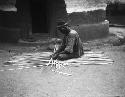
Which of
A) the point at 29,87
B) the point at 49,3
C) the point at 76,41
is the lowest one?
the point at 29,87

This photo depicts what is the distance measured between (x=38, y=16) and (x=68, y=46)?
477 cm

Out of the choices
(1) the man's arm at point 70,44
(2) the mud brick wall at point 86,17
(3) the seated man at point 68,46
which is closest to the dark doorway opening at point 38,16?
(2) the mud brick wall at point 86,17

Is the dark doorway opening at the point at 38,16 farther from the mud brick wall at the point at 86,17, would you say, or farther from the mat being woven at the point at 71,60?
the mat being woven at the point at 71,60

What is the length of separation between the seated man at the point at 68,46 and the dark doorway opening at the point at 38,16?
405 cm

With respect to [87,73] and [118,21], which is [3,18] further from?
[118,21]

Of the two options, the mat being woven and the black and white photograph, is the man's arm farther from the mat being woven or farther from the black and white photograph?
the mat being woven

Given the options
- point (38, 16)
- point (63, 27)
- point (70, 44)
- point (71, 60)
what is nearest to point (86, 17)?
point (38, 16)

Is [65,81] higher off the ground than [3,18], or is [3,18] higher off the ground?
[3,18]

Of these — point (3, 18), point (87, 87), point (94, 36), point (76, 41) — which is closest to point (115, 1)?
point (94, 36)

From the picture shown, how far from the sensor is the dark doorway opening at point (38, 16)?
41.3 feet

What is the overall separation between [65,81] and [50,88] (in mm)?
570

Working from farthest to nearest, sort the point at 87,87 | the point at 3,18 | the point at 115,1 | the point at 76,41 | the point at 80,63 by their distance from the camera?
the point at 115,1 < the point at 3,18 < the point at 76,41 < the point at 80,63 < the point at 87,87

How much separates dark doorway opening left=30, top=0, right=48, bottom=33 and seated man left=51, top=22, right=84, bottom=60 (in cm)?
405

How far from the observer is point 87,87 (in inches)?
247
